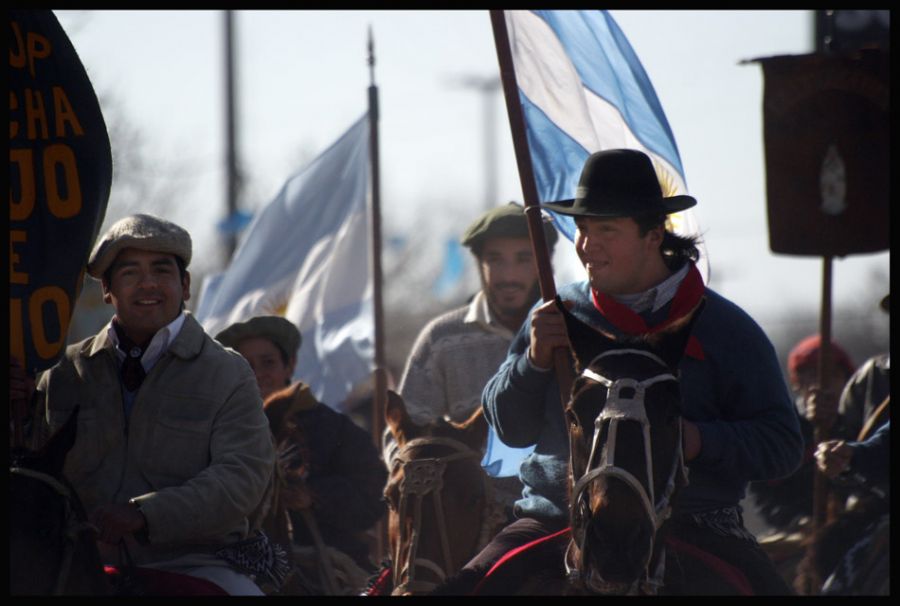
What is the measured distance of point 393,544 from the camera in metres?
6.71

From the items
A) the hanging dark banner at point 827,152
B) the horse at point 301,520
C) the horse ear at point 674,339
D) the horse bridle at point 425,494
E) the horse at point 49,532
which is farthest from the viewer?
the hanging dark banner at point 827,152

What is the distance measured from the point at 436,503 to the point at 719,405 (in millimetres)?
1643

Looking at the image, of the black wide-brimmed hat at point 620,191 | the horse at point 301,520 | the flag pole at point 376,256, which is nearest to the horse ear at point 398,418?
the horse at point 301,520

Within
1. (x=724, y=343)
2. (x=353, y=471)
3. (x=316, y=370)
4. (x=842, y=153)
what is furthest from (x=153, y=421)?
(x=316, y=370)

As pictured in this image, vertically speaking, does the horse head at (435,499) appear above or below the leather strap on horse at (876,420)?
above

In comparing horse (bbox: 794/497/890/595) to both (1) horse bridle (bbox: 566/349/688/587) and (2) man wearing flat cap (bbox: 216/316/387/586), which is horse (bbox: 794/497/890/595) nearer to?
(2) man wearing flat cap (bbox: 216/316/387/586)

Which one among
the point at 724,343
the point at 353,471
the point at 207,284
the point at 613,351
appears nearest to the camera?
the point at 613,351

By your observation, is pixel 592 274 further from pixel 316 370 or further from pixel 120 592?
pixel 316 370

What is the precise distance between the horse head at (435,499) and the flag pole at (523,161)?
115 cm

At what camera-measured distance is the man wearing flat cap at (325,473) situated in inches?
318

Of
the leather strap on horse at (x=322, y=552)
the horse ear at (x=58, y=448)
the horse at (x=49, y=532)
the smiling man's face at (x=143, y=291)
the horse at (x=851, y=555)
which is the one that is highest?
the smiling man's face at (x=143, y=291)

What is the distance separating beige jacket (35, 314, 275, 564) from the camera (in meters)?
5.52

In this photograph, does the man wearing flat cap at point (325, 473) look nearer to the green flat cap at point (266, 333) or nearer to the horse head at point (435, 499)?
the green flat cap at point (266, 333)

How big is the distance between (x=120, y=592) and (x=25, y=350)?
2.91ft
